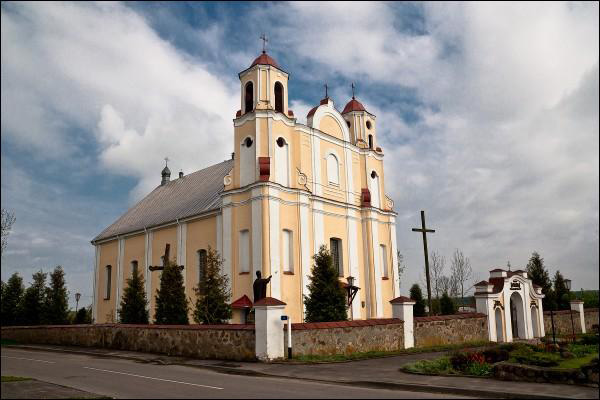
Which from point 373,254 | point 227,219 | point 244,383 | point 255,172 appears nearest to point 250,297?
point 227,219

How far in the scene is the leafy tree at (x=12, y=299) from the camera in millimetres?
34438

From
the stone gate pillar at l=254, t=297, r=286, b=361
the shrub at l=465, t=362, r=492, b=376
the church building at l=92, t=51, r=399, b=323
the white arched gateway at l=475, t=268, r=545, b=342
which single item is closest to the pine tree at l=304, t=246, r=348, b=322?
the church building at l=92, t=51, r=399, b=323

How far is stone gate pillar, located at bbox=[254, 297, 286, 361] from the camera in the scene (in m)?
17.8

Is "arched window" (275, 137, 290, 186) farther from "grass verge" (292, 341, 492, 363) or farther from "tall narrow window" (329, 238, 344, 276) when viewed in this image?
"grass verge" (292, 341, 492, 363)

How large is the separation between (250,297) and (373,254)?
9.10m

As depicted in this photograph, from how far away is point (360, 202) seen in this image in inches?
1218

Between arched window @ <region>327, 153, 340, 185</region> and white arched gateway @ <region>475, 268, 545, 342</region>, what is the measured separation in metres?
9.69

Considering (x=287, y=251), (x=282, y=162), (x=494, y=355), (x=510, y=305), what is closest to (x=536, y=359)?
(x=494, y=355)

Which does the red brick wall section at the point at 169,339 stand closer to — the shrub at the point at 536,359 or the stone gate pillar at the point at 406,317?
the stone gate pillar at the point at 406,317

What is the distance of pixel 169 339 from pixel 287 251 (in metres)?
7.28

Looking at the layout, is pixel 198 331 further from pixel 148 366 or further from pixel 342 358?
pixel 342 358

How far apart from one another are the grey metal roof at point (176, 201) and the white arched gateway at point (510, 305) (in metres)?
15.0

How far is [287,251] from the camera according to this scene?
25641mm

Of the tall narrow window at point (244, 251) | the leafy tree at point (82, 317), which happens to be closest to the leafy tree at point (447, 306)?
the tall narrow window at point (244, 251)
